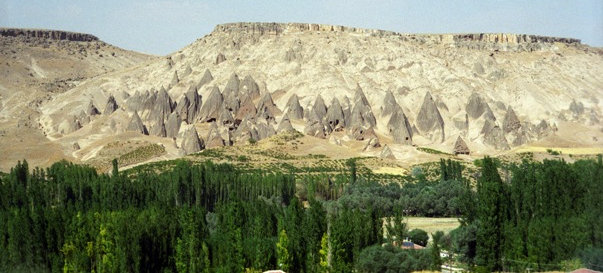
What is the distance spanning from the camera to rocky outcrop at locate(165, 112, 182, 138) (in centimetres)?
16438

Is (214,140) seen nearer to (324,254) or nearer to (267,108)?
(267,108)

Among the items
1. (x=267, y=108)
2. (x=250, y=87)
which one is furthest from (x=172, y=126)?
(x=250, y=87)

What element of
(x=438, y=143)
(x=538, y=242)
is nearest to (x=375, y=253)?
(x=538, y=242)

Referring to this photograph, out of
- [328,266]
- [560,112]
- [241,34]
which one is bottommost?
[328,266]

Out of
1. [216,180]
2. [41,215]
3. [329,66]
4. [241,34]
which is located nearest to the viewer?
[41,215]

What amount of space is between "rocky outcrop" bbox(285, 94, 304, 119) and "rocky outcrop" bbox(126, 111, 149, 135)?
24.5 m

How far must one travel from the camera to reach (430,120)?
167m

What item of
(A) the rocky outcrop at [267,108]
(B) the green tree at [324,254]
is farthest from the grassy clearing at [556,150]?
(B) the green tree at [324,254]

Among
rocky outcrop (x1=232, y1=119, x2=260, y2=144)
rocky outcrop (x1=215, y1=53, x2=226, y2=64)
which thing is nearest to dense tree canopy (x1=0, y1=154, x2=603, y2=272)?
rocky outcrop (x1=232, y1=119, x2=260, y2=144)

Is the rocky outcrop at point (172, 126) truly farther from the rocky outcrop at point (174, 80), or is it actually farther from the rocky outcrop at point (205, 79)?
the rocky outcrop at point (174, 80)

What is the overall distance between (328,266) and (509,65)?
452ft

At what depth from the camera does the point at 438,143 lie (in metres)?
160

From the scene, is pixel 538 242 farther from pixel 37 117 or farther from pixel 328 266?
pixel 37 117

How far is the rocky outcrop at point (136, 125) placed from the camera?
16062 centimetres
